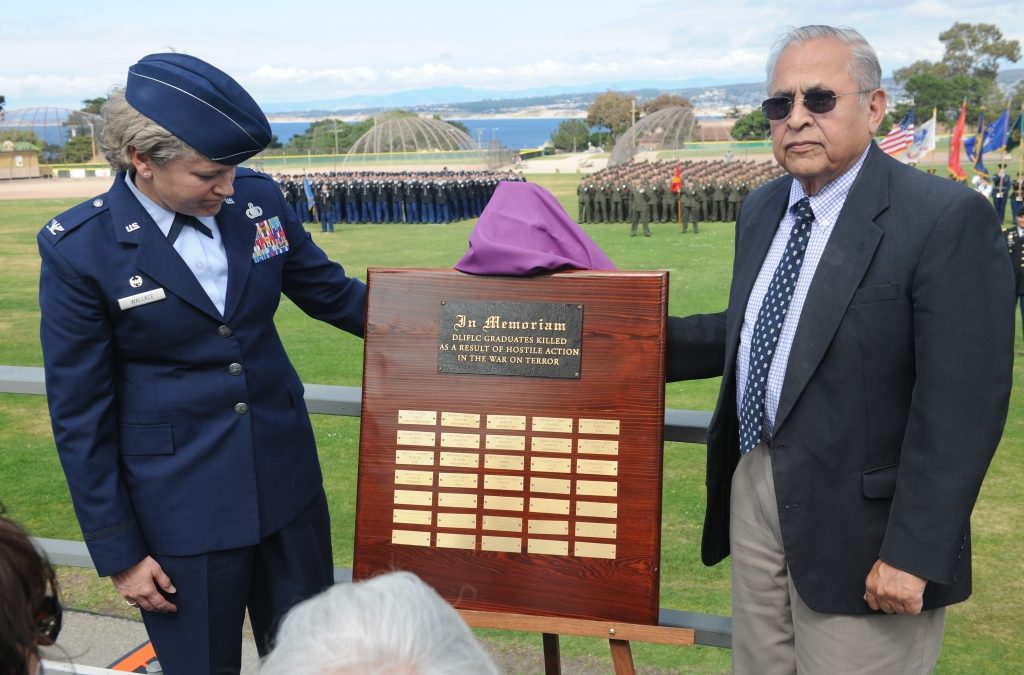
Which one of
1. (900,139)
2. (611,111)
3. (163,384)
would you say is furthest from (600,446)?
(611,111)

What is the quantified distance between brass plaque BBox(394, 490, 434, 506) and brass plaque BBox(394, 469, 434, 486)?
19mm

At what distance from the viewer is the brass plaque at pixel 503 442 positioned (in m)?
2.34

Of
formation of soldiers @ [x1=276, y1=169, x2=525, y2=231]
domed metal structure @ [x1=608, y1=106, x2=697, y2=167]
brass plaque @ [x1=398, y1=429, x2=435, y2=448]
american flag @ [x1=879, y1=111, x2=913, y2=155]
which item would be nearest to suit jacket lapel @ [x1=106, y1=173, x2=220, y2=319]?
brass plaque @ [x1=398, y1=429, x2=435, y2=448]

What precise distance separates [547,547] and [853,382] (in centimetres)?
78

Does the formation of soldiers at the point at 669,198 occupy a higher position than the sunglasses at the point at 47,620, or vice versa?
the formation of soldiers at the point at 669,198

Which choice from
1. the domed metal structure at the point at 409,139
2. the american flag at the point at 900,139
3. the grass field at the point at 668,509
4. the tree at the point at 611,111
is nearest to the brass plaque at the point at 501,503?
the grass field at the point at 668,509

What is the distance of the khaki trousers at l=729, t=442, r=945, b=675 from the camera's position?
2.09 m

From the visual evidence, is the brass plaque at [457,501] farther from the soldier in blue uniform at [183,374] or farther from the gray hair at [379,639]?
the gray hair at [379,639]

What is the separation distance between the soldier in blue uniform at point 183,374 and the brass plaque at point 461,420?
0.38m

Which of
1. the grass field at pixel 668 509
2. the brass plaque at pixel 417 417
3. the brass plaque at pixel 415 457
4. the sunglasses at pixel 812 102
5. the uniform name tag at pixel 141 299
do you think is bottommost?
the grass field at pixel 668 509

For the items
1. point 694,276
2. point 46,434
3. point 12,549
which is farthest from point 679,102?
point 12,549

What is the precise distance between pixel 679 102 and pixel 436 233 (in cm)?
7287

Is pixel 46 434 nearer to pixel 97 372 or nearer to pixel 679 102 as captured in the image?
pixel 97 372

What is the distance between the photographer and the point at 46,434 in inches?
309
